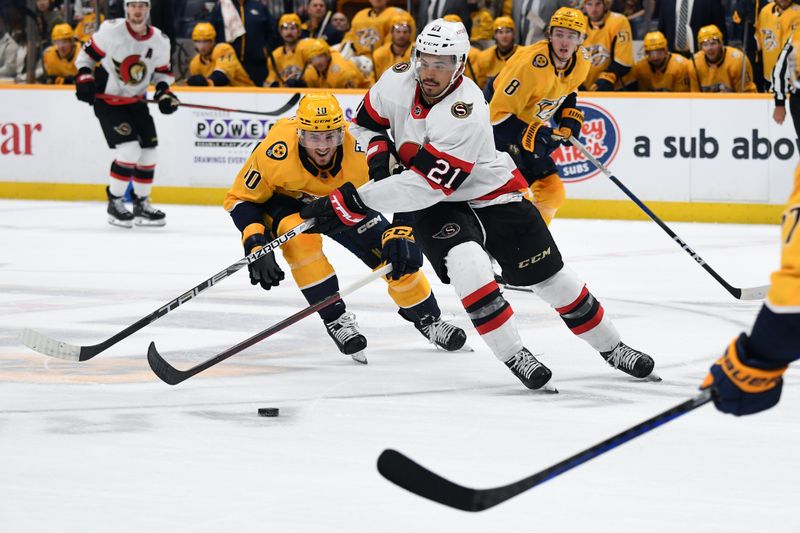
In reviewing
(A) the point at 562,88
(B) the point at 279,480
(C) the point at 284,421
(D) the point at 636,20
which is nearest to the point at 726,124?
(D) the point at 636,20

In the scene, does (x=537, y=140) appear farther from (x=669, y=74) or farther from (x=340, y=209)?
(x=669, y=74)

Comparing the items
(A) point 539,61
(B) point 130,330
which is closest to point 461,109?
(B) point 130,330

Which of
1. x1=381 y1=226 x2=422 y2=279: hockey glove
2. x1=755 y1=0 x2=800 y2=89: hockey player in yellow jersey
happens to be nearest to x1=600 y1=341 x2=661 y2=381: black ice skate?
x1=381 y1=226 x2=422 y2=279: hockey glove

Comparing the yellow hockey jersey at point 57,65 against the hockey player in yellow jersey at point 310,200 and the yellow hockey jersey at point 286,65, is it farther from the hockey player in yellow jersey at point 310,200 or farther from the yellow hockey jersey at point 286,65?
the hockey player in yellow jersey at point 310,200

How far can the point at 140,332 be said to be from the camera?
4.88 metres

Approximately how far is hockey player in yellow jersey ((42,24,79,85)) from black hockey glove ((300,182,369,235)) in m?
7.43

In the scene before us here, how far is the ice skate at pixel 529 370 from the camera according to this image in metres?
3.80

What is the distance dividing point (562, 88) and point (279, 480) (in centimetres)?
324

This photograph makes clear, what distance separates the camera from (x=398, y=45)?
9781 millimetres

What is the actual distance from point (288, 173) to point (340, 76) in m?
5.60

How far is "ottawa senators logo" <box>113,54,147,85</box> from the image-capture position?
28.3 ft

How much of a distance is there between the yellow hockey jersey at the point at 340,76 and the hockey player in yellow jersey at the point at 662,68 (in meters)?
1.95

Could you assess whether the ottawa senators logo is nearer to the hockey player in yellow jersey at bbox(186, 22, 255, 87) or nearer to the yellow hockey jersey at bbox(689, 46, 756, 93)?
the hockey player in yellow jersey at bbox(186, 22, 255, 87)

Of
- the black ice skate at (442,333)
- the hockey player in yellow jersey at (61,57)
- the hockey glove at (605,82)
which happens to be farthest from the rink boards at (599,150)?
the black ice skate at (442,333)
